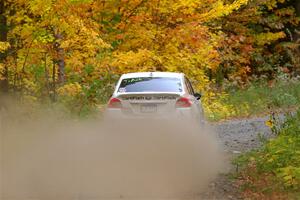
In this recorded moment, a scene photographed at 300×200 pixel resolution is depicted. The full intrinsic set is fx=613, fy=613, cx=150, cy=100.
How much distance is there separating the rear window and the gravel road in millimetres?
1785

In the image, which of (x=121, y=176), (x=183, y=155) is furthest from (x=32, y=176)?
(x=183, y=155)

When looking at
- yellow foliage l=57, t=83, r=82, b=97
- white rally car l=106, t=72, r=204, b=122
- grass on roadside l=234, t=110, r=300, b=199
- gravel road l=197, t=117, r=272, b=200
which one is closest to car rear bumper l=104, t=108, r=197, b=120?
white rally car l=106, t=72, r=204, b=122

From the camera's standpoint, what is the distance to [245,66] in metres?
32.5

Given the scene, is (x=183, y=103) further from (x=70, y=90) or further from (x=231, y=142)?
(x=70, y=90)

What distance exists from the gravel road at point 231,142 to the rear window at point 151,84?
1.78 m

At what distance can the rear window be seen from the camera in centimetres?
1245

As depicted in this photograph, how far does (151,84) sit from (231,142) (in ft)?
10.1

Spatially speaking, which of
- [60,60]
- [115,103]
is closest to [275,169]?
A: [115,103]

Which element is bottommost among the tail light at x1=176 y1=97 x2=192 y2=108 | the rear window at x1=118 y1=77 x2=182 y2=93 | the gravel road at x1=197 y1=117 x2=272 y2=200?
the gravel road at x1=197 y1=117 x2=272 y2=200

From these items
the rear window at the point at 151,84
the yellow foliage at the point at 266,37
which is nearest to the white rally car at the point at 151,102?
the rear window at the point at 151,84

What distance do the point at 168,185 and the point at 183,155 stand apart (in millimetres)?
2420

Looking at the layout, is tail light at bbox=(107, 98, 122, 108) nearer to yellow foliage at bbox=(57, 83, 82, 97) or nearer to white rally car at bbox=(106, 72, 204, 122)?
white rally car at bbox=(106, 72, 204, 122)

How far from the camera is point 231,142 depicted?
14.7 m

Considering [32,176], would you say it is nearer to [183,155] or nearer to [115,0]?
[183,155]
